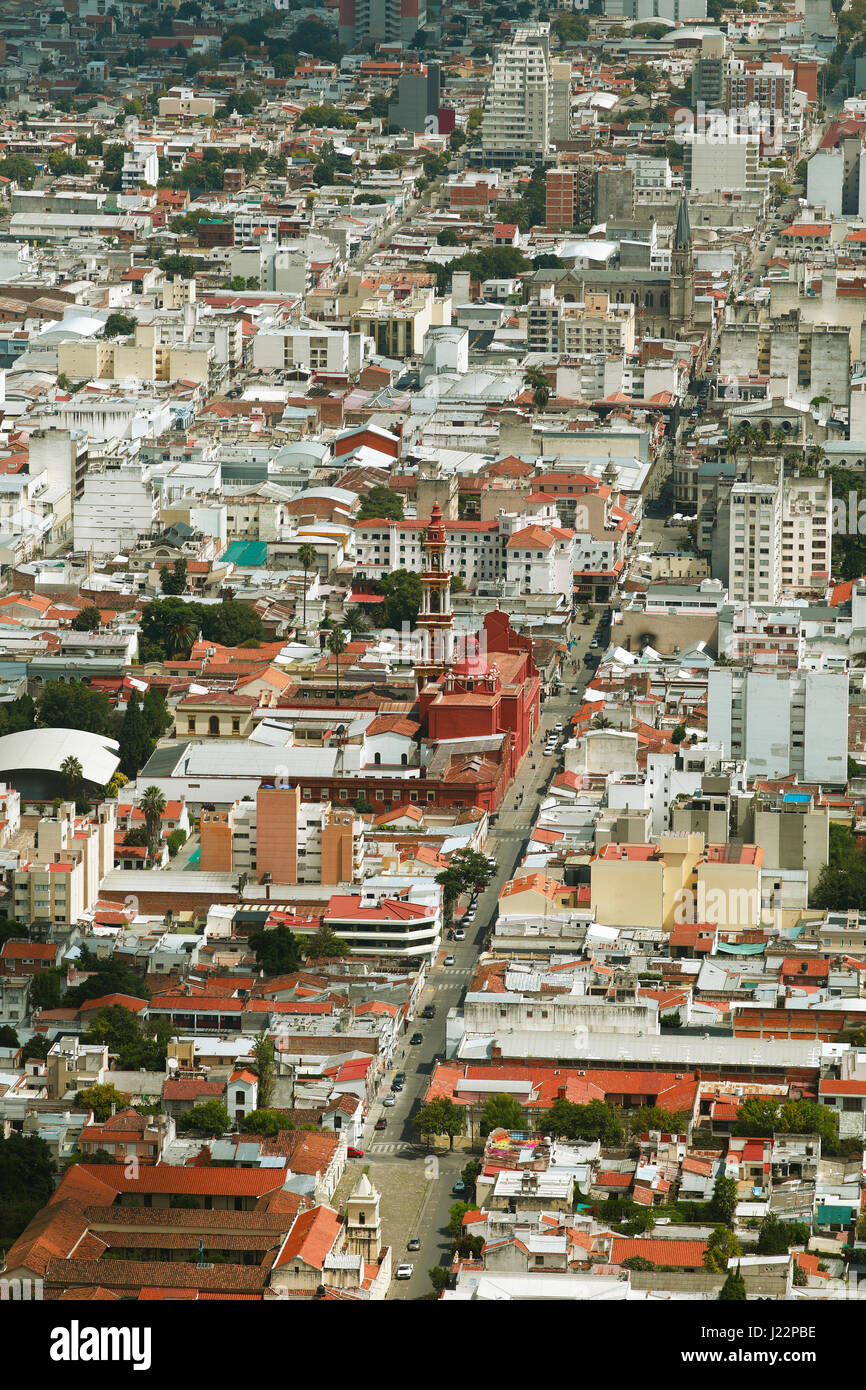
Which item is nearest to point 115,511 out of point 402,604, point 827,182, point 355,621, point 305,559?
point 305,559

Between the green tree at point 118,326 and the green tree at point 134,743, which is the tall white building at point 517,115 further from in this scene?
the green tree at point 134,743

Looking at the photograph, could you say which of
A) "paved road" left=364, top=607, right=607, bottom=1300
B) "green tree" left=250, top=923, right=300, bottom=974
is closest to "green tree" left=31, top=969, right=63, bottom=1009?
"green tree" left=250, top=923, right=300, bottom=974

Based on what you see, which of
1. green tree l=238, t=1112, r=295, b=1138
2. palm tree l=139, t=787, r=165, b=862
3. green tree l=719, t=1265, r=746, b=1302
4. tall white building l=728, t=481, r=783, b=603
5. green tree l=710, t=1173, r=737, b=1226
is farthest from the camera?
tall white building l=728, t=481, r=783, b=603

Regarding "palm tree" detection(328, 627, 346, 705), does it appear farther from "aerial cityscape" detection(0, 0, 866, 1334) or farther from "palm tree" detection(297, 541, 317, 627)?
"palm tree" detection(297, 541, 317, 627)

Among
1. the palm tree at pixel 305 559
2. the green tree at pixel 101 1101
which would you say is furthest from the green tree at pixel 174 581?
the green tree at pixel 101 1101

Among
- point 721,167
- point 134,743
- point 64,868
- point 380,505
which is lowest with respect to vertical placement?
point 134,743

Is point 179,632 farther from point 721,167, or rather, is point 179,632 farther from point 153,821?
point 721,167
